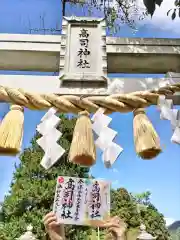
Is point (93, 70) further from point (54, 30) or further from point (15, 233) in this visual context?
point (15, 233)

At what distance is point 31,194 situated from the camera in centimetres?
601

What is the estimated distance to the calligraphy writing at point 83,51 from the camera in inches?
64.7

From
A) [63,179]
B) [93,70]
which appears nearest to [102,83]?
[93,70]

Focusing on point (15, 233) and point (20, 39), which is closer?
point (20, 39)

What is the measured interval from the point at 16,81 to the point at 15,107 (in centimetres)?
32

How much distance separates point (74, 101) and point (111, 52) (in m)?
0.50

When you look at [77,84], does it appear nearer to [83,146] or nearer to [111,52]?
[111,52]

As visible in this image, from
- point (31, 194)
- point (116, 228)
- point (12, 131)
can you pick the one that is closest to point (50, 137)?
point (12, 131)

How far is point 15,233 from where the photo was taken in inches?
225

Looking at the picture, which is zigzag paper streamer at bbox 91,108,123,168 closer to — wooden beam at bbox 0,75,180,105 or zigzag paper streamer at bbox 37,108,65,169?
zigzag paper streamer at bbox 37,108,65,169

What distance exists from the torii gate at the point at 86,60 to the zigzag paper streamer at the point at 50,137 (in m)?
0.16

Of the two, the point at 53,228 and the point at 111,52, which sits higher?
the point at 111,52

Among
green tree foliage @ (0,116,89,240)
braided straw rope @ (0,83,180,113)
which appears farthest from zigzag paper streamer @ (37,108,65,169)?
green tree foliage @ (0,116,89,240)

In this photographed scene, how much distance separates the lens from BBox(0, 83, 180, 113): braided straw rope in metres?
1.27
